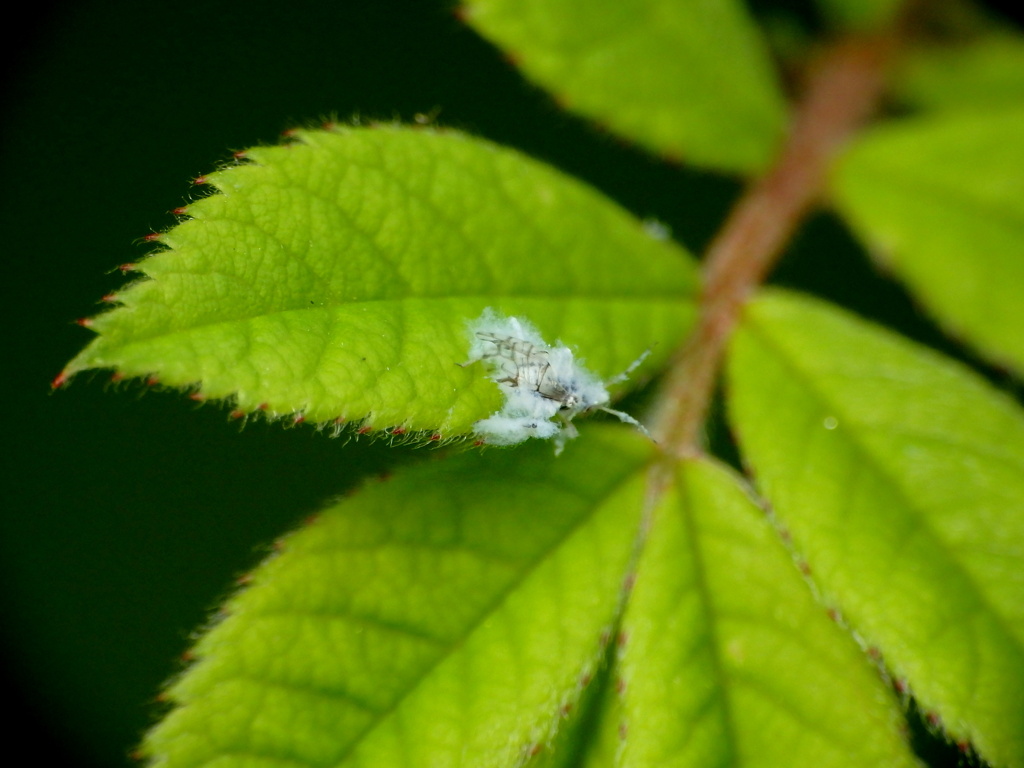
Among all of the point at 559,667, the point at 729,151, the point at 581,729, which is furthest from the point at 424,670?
the point at 729,151

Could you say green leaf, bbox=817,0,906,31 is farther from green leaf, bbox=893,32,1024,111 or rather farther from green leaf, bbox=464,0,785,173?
green leaf, bbox=464,0,785,173

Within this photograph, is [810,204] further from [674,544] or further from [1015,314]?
[674,544]

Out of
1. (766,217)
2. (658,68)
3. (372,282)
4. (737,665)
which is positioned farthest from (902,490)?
(658,68)

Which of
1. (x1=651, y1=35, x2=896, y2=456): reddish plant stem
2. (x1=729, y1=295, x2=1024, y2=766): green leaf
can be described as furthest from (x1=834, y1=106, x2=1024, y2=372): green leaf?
(x1=729, y1=295, x2=1024, y2=766): green leaf

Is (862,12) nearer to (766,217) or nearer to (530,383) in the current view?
(766,217)

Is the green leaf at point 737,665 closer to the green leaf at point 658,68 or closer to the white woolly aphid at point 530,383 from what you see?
the white woolly aphid at point 530,383

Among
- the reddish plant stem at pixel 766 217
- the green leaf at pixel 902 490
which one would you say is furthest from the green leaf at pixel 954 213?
the green leaf at pixel 902 490
